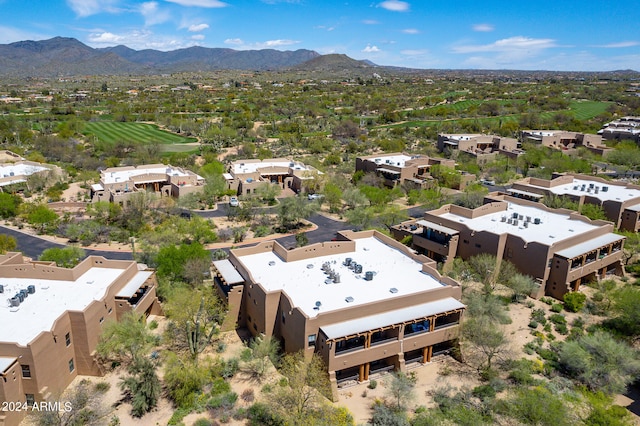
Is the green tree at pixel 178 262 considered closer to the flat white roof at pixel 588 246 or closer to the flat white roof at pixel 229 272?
the flat white roof at pixel 229 272

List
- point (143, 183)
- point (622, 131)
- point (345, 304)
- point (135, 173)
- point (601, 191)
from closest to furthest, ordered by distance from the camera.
Answer: point (345, 304), point (601, 191), point (143, 183), point (135, 173), point (622, 131)

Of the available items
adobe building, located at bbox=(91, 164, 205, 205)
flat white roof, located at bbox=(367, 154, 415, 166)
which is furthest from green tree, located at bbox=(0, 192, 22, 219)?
flat white roof, located at bbox=(367, 154, 415, 166)

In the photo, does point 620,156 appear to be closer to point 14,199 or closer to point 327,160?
point 327,160

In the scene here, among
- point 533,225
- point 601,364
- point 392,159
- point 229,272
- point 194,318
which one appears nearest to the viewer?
point 601,364

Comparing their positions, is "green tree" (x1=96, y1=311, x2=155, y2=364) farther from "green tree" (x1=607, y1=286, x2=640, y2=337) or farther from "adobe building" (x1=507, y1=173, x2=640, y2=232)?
"adobe building" (x1=507, y1=173, x2=640, y2=232)

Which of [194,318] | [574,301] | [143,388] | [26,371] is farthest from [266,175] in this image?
[26,371]

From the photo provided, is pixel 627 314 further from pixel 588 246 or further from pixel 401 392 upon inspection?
pixel 401 392

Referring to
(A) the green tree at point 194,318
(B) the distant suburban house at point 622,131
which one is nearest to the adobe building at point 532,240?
(A) the green tree at point 194,318
